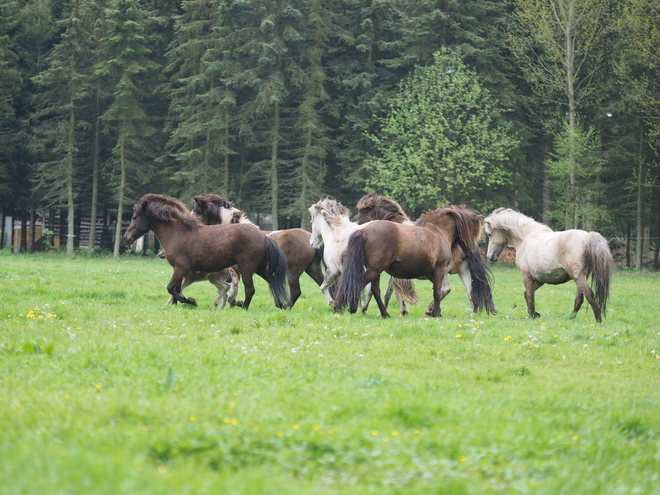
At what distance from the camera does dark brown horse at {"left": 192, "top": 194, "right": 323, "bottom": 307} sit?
15814mm

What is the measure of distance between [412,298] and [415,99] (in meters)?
27.8

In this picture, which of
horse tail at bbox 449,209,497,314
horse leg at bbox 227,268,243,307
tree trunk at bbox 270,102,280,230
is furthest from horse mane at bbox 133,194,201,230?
tree trunk at bbox 270,102,280,230

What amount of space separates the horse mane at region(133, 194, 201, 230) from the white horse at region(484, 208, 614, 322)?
254 inches

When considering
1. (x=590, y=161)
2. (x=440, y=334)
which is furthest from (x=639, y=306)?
(x=590, y=161)

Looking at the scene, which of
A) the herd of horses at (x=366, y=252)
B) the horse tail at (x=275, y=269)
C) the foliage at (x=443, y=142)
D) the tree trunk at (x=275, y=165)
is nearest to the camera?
the herd of horses at (x=366, y=252)

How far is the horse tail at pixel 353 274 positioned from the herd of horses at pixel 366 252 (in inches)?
0.7

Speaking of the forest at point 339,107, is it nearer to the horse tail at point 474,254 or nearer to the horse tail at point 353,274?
the horse tail at point 474,254

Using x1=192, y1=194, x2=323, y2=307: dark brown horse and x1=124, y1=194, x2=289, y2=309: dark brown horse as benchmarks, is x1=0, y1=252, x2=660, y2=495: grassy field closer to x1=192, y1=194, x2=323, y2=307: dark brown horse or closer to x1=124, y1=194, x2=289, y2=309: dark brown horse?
x1=124, y1=194, x2=289, y2=309: dark brown horse

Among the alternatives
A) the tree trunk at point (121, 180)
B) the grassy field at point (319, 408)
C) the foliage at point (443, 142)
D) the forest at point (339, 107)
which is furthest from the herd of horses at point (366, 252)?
the tree trunk at point (121, 180)

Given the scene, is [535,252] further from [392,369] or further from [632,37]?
[632,37]

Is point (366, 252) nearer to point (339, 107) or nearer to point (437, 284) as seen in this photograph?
point (437, 284)

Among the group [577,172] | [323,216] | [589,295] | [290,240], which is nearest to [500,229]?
[589,295]

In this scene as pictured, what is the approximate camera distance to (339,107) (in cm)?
4269

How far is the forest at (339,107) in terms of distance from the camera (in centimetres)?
3847
